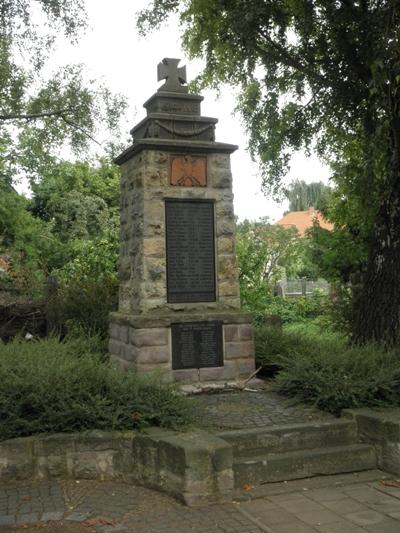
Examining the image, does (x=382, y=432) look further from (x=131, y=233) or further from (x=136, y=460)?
(x=131, y=233)

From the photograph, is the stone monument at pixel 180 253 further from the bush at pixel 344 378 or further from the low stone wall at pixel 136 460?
the low stone wall at pixel 136 460

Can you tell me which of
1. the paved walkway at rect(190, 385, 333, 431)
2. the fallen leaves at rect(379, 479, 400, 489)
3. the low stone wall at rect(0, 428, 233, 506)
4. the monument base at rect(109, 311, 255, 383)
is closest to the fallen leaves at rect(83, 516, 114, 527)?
the low stone wall at rect(0, 428, 233, 506)

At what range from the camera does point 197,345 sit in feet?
24.8

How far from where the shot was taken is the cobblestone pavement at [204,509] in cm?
434

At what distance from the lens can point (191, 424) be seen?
5.71 meters

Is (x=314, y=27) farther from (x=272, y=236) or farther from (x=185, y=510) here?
(x=272, y=236)

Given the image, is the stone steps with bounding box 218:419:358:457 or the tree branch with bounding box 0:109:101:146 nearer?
the stone steps with bounding box 218:419:358:457

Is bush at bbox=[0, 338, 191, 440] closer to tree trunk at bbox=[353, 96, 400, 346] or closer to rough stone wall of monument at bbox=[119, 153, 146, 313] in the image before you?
rough stone wall of monument at bbox=[119, 153, 146, 313]

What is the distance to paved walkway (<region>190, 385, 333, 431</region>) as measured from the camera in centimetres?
604

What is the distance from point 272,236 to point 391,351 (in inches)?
1038

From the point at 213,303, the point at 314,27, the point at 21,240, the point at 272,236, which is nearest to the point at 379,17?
the point at 314,27

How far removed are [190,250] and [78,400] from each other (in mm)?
2829

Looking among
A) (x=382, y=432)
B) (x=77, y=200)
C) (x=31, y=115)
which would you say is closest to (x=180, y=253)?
(x=382, y=432)

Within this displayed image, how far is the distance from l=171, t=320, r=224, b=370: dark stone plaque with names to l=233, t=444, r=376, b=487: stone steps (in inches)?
84.8
